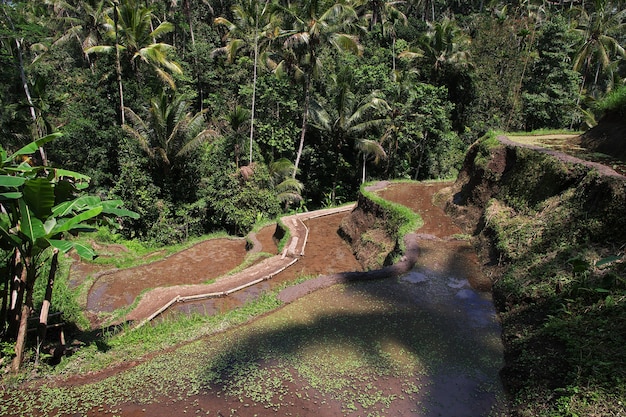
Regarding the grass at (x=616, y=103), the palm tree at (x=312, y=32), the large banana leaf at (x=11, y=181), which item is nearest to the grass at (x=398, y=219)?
the grass at (x=616, y=103)

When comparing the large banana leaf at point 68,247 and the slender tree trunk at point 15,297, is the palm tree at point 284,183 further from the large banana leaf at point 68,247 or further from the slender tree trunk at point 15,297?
the large banana leaf at point 68,247

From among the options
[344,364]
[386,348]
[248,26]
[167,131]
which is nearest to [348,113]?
[248,26]

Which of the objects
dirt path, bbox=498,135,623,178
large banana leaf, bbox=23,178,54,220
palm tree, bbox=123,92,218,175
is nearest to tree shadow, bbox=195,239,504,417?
large banana leaf, bbox=23,178,54,220

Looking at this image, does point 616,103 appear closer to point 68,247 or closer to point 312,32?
point 312,32

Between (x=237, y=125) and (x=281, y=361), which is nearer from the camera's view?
(x=281, y=361)

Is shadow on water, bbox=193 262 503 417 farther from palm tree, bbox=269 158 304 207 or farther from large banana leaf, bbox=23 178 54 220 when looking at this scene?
palm tree, bbox=269 158 304 207
